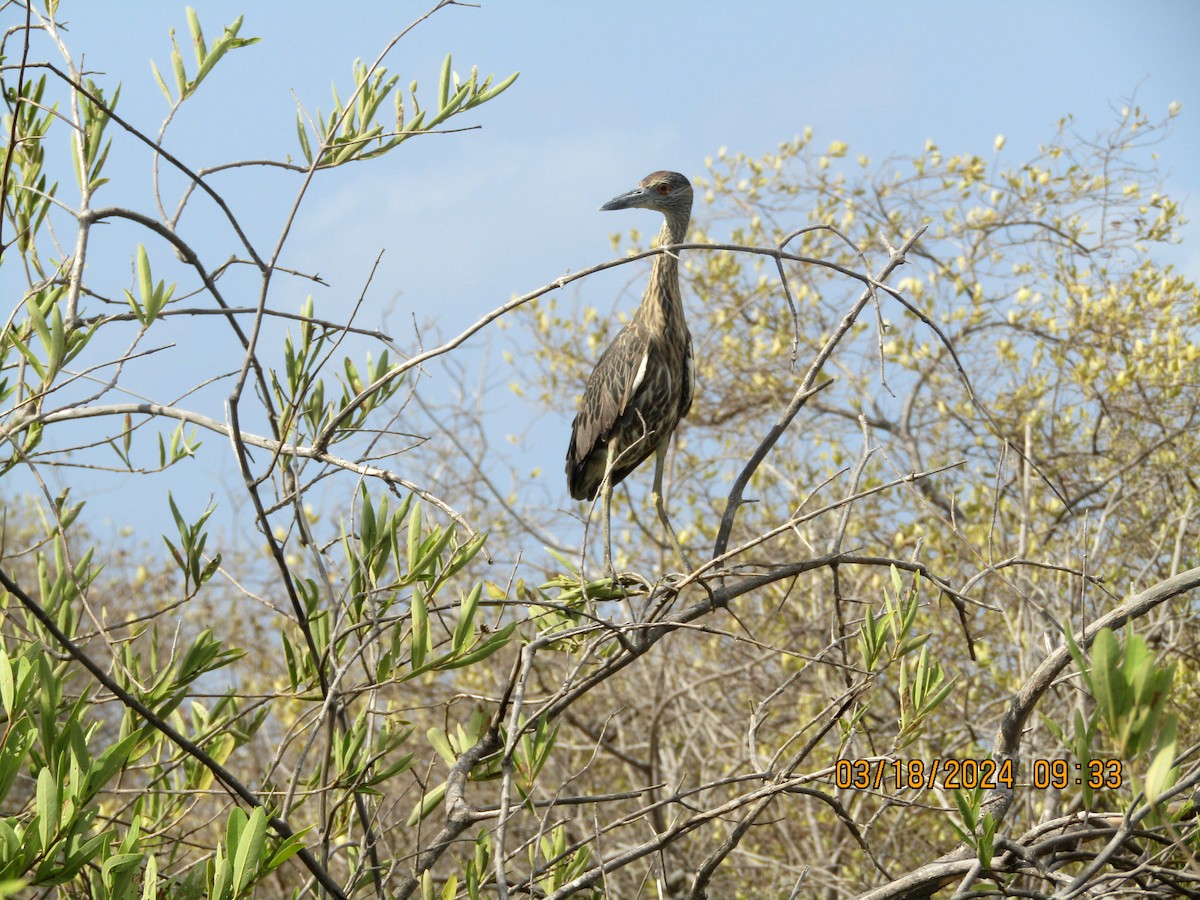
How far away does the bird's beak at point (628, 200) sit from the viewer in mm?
4531

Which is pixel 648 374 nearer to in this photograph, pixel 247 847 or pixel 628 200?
pixel 628 200

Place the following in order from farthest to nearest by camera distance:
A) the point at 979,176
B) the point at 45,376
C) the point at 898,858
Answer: the point at 979,176 → the point at 898,858 → the point at 45,376

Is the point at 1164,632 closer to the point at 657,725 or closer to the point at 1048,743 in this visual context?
the point at 1048,743

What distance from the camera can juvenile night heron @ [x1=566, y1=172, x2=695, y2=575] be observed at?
14.2 feet

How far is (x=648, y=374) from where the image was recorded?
4.32 m

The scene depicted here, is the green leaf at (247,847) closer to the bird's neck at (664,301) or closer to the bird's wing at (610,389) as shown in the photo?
the bird's wing at (610,389)

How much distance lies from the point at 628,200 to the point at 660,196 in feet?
0.46

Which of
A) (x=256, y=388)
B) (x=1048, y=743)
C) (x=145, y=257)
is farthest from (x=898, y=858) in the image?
(x=145, y=257)

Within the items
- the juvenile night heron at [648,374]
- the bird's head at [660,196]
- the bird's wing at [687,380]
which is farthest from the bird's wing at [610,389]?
the bird's head at [660,196]

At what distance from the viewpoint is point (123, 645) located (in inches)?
93.7

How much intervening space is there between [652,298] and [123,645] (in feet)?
8.51

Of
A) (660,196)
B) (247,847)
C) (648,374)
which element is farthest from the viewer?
(660,196)

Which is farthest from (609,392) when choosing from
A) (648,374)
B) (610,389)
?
(648,374)
